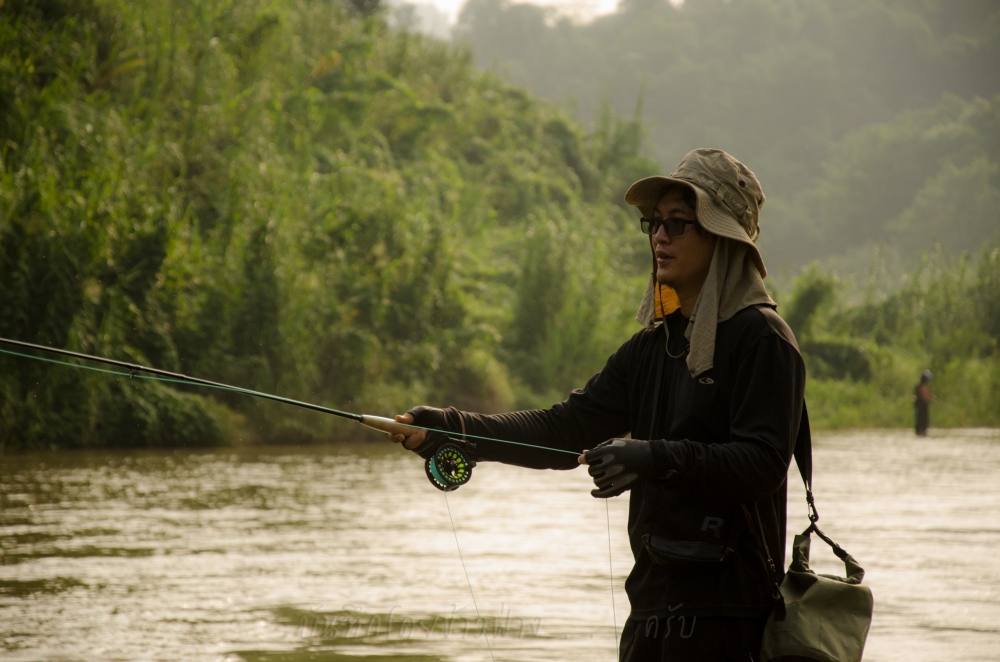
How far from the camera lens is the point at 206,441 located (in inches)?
888

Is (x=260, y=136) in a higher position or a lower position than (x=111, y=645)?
higher

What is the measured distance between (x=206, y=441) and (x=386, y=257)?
7494 mm

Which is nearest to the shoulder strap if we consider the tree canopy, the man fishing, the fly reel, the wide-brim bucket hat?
the man fishing

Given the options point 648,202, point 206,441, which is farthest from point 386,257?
point 648,202

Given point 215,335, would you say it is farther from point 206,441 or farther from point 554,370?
point 554,370

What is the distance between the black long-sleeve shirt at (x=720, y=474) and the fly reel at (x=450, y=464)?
0.56 meters

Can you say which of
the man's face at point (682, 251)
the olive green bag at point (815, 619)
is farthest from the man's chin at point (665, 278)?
the olive green bag at point (815, 619)

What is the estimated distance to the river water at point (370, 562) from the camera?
26.8 feet

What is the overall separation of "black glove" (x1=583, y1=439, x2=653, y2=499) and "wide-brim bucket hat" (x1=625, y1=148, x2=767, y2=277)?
0.50 meters

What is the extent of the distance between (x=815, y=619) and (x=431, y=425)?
3.51ft

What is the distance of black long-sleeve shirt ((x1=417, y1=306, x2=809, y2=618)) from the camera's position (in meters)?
3.32

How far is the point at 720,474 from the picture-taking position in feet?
10.8

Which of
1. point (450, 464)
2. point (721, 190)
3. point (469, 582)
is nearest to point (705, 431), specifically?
point (721, 190)

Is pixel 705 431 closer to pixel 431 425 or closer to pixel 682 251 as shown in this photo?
pixel 682 251
